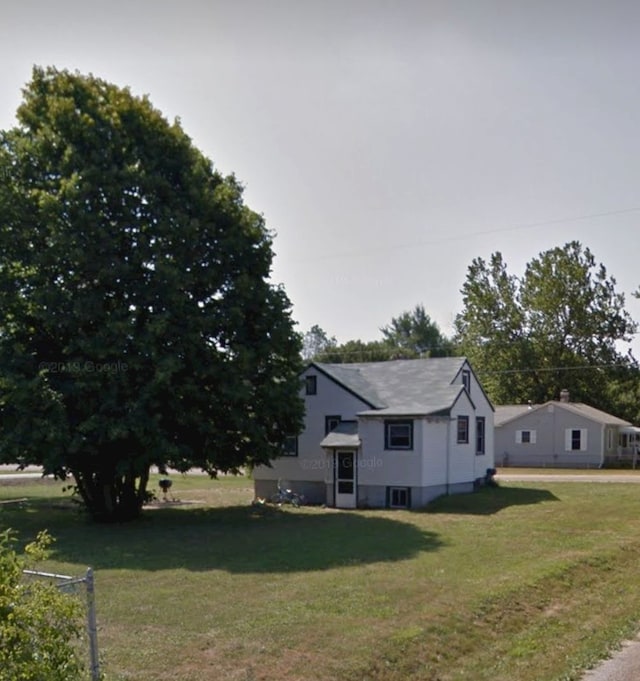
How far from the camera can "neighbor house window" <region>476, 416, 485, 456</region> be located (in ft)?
104

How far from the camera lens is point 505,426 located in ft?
175

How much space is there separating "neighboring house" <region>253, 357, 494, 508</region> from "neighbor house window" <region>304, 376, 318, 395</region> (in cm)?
4

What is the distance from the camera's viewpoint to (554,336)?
65188mm

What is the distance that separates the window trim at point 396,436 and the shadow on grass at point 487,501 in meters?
2.16

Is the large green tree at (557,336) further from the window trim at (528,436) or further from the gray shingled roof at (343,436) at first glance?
the gray shingled roof at (343,436)

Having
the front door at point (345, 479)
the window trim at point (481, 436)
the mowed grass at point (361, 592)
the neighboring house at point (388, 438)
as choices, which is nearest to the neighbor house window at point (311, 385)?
the neighboring house at point (388, 438)

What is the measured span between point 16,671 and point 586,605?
1036 cm

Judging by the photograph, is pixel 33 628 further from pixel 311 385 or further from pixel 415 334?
pixel 415 334

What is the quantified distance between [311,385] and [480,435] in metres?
7.46

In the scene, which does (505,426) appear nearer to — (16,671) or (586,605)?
(586,605)

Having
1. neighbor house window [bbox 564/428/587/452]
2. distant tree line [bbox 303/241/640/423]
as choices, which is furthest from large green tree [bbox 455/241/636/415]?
neighbor house window [bbox 564/428/587/452]

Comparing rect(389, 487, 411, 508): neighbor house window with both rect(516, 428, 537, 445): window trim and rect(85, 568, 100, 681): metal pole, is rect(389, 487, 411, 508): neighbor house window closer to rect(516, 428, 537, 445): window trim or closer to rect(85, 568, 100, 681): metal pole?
rect(85, 568, 100, 681): metal pole

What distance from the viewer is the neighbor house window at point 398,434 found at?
27.4 metres

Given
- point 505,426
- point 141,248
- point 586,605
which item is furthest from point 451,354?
point 586,605
